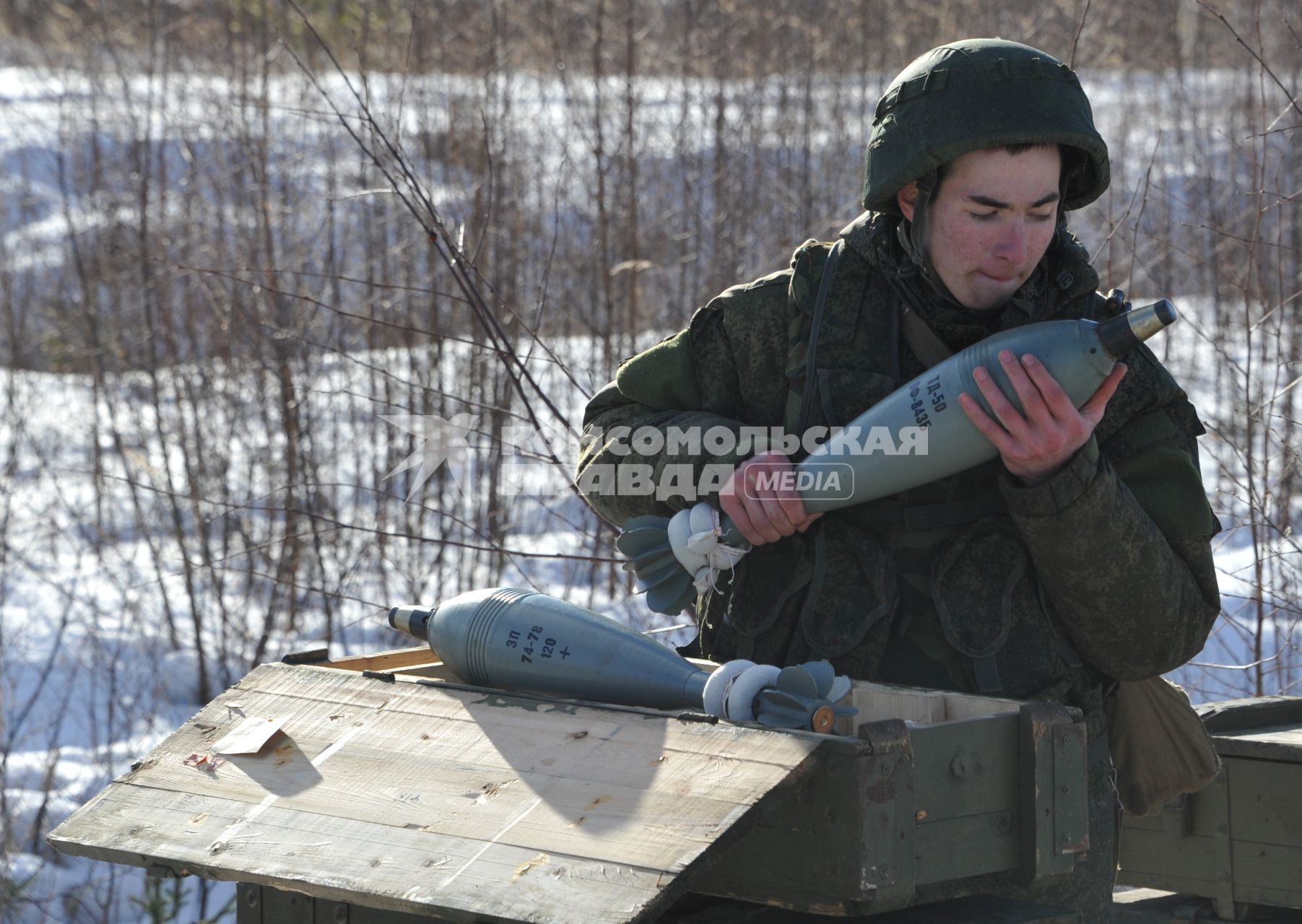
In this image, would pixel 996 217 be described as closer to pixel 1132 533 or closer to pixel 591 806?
pixel 1132 533

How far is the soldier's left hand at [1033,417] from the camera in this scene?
7.32 feet

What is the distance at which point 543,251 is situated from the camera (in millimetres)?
7820

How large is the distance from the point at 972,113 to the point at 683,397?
29.4 inches

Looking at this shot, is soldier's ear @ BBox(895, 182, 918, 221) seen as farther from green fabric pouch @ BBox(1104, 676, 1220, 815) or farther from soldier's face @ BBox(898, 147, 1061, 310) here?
green fabric pouch @ BBox(1104, 676, 1220, 815)

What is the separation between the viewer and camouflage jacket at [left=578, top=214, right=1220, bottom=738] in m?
2.44

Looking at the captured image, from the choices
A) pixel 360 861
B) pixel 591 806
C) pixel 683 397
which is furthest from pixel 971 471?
pixel 360 861

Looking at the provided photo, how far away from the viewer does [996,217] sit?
2.45 meters

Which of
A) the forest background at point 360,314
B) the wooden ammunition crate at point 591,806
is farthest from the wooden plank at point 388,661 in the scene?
the forest background at point 360,314

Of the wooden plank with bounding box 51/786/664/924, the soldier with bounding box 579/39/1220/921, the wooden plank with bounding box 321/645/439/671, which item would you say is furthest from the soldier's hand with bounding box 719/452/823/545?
the wooden plank with bounding box 51/786/664/924

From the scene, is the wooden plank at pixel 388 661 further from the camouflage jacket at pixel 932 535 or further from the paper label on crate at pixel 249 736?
the camouflage jacket at pixel 932 535

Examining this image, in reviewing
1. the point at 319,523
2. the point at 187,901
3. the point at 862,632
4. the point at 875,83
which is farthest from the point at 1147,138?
the point at 862,632

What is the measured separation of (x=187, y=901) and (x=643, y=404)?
3649mm

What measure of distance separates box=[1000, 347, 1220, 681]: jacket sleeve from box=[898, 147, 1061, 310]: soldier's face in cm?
29

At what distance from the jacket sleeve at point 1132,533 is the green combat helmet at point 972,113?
43 cm
